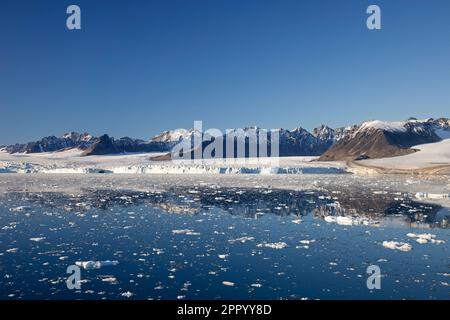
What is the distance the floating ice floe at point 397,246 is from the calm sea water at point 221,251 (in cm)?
25

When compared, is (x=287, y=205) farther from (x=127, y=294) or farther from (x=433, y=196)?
(x=127, y=294)

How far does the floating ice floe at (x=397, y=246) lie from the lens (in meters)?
14.0

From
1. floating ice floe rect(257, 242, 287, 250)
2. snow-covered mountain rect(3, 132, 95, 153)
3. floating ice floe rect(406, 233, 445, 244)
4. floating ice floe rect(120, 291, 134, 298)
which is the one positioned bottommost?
floating ice floe rect(120, 291, 134, 298)

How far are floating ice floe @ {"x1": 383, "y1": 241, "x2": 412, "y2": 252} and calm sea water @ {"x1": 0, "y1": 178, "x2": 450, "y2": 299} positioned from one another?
248mm

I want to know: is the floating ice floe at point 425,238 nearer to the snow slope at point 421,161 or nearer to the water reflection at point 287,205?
the water reflection at point 287,205

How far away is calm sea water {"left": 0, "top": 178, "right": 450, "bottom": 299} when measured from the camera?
402 inches

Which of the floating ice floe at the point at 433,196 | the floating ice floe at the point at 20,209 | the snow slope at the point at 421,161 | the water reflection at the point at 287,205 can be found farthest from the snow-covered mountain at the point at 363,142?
the floating ice floe at the point at 20,209

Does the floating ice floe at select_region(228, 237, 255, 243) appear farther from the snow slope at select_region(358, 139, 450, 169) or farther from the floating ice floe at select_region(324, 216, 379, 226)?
the snow slope at select_region(358, 139, 450, 169)


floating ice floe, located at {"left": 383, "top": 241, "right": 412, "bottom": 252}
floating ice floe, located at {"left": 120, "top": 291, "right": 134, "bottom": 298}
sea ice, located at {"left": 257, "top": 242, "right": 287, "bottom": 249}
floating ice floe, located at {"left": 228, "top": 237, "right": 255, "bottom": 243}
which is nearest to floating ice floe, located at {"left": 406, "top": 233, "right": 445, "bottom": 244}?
floating ice floe, located at {"left": 383, "top": 241, "right": 412, "bottom": 252}
